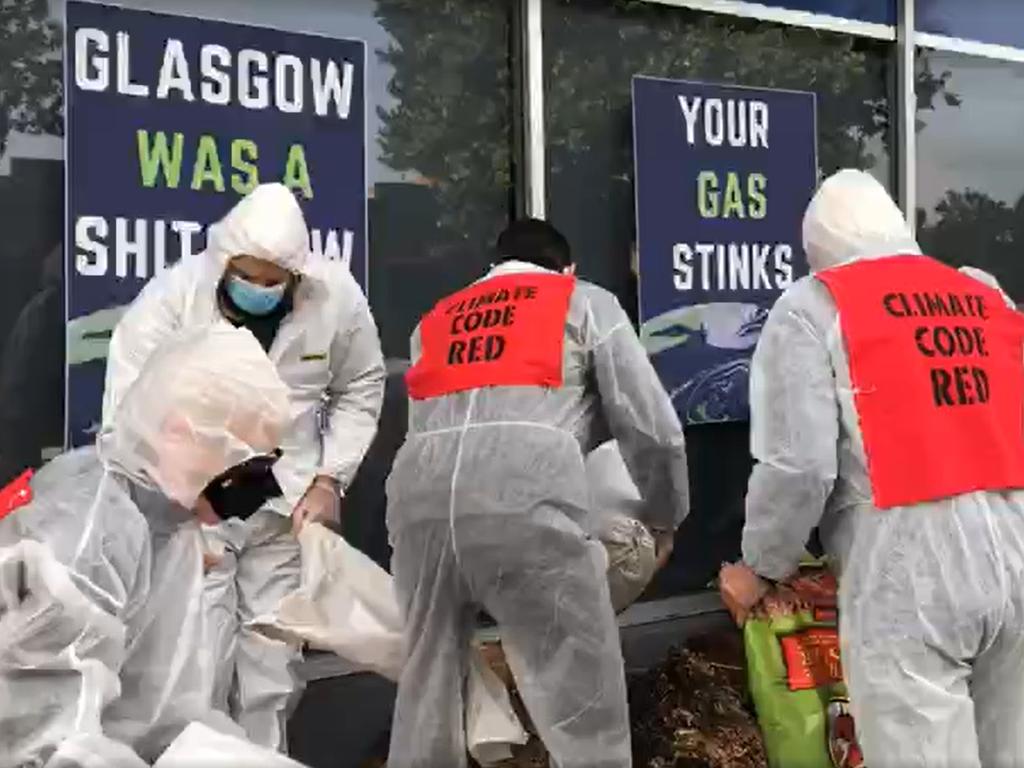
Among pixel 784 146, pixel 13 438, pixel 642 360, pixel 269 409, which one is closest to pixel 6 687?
pixel 269 409

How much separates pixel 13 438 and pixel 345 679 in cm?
141

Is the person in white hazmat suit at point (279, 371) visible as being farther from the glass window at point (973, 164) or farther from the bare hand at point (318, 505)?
the glass window at point (973, 164)

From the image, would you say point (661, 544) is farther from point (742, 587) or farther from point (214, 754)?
point (214, 754)

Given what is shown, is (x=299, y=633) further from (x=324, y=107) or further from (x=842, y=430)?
(x=324, y=107)

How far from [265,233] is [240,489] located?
1615 mm

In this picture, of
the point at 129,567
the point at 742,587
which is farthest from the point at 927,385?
the point at 129,567

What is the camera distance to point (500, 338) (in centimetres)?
369

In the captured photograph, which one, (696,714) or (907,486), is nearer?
(907,486)

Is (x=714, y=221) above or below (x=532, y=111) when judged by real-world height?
below

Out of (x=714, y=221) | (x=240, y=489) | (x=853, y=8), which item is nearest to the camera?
(x=240, y=489)

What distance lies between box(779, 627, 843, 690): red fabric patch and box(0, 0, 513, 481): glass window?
1.81 m

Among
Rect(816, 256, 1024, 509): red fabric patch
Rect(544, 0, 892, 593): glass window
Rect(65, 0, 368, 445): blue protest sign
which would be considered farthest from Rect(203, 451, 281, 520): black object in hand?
Rect(544, 0, 892, 593): glass window

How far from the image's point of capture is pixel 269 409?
2.29m

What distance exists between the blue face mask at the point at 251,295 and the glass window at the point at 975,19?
12.9ft
